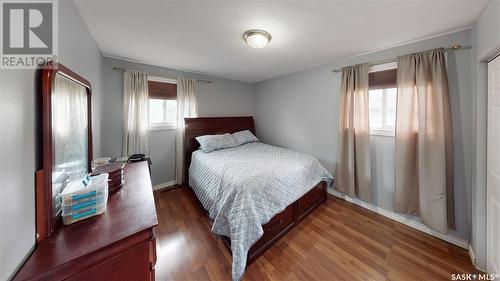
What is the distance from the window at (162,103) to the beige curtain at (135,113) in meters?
0.16

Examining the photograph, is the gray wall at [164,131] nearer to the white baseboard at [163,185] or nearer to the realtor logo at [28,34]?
the white baseboard at [163,185]

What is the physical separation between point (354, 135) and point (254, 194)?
187 cm

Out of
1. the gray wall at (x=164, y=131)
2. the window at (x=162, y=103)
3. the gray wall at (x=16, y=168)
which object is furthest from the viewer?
the window at (x=162, y=103)

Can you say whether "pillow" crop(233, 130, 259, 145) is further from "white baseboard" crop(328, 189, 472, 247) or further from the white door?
the white door

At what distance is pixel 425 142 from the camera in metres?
1.94

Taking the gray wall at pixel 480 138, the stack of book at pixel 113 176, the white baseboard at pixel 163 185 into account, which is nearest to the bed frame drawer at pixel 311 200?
the gray wall at pixel 480 138

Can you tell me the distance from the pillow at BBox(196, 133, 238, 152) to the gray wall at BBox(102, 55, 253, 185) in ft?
2.03

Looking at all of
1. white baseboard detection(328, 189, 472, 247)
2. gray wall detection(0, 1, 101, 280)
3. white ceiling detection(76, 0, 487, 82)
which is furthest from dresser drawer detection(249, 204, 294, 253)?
white ceiling detection(76, 0, 487, 82)

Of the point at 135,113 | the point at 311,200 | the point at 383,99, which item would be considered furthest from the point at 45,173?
the point at 383,99

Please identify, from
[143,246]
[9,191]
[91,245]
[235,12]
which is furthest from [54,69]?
[235,12]

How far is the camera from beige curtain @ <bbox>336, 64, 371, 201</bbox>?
245 cm

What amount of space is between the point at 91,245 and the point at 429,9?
2.83 m

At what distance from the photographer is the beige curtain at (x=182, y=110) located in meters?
3.25

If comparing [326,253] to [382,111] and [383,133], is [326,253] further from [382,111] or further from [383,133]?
[382,111]
